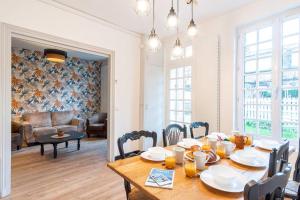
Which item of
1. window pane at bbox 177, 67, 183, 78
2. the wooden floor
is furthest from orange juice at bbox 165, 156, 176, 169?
Result: window pane at bbox 177, 67, 183, 78

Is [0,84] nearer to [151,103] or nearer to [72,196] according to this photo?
[72,196]

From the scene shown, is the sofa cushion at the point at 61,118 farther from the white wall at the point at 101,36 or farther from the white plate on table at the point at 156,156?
the white plate on table at the point at 156,156

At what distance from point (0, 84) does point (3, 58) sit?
0.33 m

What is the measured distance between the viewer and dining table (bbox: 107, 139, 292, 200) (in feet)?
3.15

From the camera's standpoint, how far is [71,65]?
19.5 ft

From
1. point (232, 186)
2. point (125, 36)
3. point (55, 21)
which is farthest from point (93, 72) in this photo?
point (232, 186)

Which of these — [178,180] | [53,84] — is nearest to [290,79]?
[178,180]

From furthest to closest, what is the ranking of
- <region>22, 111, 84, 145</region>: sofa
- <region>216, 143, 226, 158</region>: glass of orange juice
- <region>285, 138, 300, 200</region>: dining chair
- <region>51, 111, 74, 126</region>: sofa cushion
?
<region>51, 111, 74, 126</region>: sofa cushion < <region>22, 111, 84, 145</region>: sofa < <region>216, 143, 226, 158</region>: glass of orange juice < <region>285, 138, 300, 200</region>: dining chair

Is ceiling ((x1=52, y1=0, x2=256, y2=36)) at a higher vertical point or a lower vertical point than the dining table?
higher

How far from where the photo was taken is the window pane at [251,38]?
268 cm

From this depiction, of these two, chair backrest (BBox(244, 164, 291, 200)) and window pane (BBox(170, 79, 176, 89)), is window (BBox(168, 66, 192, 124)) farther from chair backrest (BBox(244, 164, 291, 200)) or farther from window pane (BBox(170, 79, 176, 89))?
chair backrest (BBox(244, 164, 291, 200))

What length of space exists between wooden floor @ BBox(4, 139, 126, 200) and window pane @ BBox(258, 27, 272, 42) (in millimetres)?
3000

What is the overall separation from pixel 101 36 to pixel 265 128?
3176 mm

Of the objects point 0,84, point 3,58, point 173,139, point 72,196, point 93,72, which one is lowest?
point 72,196
